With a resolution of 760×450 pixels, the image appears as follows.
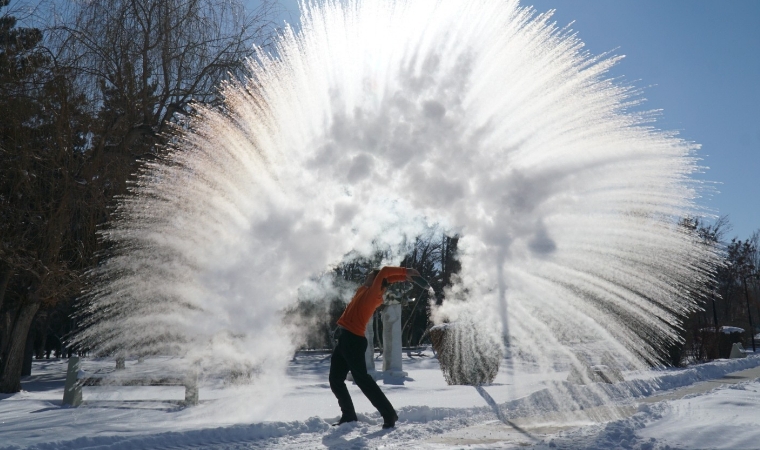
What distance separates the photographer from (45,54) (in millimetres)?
11953

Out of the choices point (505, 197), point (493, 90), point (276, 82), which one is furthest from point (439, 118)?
point (276, 82)

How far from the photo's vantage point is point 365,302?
7.40 metres

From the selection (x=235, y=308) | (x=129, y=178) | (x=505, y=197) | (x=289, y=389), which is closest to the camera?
(x=505, y=197)

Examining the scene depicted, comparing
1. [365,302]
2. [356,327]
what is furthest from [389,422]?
[365,302]

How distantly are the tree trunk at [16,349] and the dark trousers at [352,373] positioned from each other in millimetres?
9040

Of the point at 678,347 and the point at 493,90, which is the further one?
the point at 678,347

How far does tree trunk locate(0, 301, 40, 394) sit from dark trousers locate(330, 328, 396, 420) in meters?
9.04

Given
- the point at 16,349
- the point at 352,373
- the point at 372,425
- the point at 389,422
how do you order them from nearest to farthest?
the point at 389,422 → the point at 352,373 → the point at 372,425 → the point at 16,349

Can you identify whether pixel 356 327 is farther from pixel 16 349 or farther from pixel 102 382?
pixel 16 349

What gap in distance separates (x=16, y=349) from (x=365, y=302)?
10095 millimetres

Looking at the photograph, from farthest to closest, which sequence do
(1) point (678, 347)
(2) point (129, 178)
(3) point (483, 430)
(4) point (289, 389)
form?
(1) point (678, 347), (4) point (289, 389), (2) point (129, 178), (3) point (483, 430)

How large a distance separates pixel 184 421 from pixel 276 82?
6.31m

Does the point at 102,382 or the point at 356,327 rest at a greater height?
the point at 356,327

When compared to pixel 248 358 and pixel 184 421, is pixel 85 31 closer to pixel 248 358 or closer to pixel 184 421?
pixel 248 358
